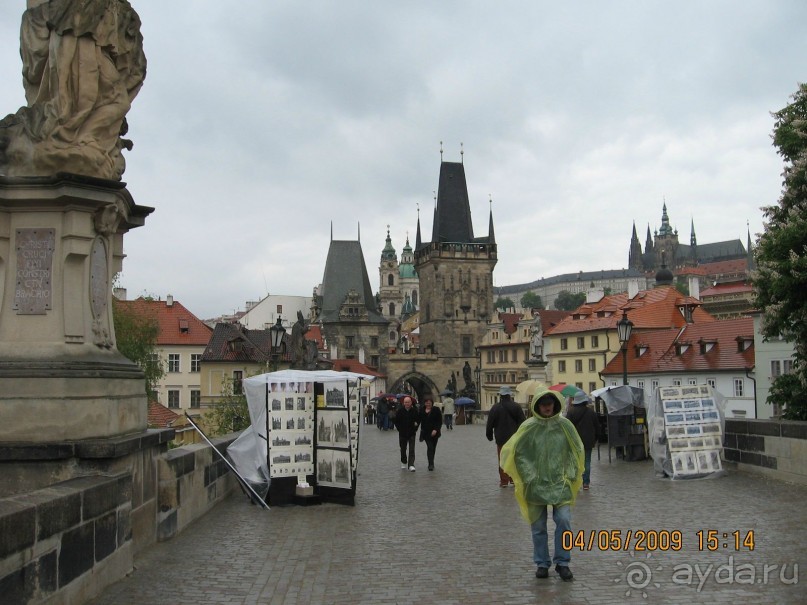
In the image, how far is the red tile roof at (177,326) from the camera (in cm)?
6206

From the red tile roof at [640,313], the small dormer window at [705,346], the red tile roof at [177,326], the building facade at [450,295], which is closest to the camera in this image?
the small dormer window at [705,346]

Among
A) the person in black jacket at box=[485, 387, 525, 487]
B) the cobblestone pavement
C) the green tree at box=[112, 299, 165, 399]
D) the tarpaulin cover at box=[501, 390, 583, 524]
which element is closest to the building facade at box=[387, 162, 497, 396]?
the green tree at box=[112, 299, 165, 399]

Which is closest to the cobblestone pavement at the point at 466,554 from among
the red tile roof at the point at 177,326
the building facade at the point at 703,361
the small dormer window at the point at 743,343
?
the building facade at the point at 703,361

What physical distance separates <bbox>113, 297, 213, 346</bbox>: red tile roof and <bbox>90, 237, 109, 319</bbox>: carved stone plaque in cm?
5471

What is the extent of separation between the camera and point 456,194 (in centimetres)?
11138

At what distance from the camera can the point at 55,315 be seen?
22.4 ft

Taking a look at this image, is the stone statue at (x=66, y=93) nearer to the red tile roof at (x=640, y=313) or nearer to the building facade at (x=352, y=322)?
the red tile roof at (x=640, y=313)

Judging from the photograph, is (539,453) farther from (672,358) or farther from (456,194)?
(456,194)

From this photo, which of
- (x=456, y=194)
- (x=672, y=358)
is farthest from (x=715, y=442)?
(x=456, y=194)

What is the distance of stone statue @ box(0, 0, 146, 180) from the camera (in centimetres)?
704

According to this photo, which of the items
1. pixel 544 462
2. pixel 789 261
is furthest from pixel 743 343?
pixel 544 462

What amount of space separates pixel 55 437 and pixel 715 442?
11064mm

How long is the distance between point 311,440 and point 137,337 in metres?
39.3
